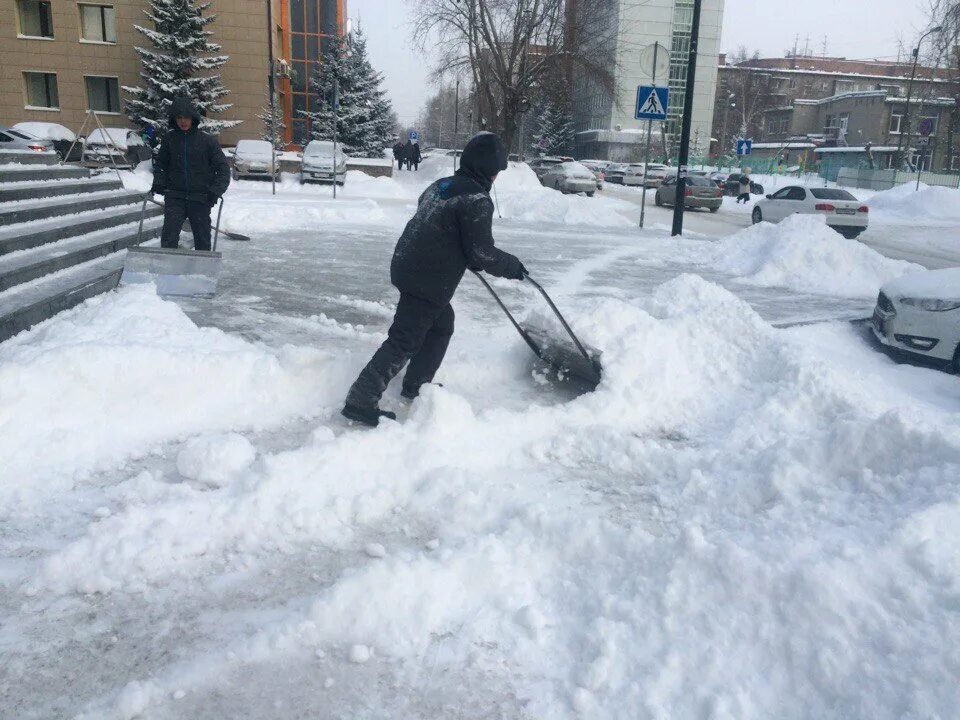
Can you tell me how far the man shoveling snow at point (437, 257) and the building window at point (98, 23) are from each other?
3553 cm

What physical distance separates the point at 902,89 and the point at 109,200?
87.0 meters

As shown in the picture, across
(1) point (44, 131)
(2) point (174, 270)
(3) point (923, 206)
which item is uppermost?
(1) point (44, 131)

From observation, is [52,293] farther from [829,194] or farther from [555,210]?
[829,194]

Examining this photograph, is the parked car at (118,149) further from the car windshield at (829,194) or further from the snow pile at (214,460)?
the snow pile at (214,460)

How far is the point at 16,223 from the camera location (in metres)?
7.29

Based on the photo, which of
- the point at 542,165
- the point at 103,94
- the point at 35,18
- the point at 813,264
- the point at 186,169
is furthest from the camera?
the point at 542,165

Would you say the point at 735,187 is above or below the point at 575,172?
below

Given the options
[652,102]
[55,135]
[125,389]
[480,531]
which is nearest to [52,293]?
[125,389]

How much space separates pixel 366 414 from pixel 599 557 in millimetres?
1724

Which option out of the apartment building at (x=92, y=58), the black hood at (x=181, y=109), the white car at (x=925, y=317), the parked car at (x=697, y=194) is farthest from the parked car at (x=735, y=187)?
the black hood at (x=181, y=109)

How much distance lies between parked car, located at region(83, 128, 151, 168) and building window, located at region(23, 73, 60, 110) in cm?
853

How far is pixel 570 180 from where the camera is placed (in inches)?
1224

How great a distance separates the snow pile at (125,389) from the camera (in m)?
3.67

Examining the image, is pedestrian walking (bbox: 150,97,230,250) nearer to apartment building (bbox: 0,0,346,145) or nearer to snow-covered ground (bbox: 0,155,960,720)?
snow-covered ground (bbox: 0,155,960,720)
